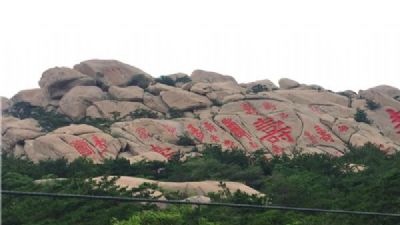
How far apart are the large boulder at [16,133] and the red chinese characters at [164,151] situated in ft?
18.8

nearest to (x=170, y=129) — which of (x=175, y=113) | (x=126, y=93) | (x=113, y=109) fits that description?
(x=175, y=113)

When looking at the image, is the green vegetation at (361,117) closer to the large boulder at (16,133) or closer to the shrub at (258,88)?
the shrub at (258,88)

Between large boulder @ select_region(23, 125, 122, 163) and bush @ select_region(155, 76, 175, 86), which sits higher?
bush @ select_region(155, 76, 175, 86)

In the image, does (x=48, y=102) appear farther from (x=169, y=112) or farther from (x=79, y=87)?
(x=169, y=112)

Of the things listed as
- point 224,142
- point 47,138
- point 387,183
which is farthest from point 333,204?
point 47,138

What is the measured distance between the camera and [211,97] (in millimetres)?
26922

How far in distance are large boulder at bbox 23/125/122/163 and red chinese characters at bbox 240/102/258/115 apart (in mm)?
7005

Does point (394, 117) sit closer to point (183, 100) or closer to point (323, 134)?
point (323, 134)

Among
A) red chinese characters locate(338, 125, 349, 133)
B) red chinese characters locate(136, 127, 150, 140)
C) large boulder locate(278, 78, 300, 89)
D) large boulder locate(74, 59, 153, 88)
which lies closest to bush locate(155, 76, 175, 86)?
large boulder locate(74, 59, 153, 88)

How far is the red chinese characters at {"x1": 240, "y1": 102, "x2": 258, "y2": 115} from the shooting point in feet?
80.2

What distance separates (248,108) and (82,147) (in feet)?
28.9

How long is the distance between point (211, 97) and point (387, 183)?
599 inches

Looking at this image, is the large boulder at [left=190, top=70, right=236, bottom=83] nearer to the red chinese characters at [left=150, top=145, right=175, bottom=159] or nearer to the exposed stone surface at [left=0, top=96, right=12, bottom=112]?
the red chinese characters at [left=150, top=145, right=175, bottom=159]

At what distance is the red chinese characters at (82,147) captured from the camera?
20344mm
